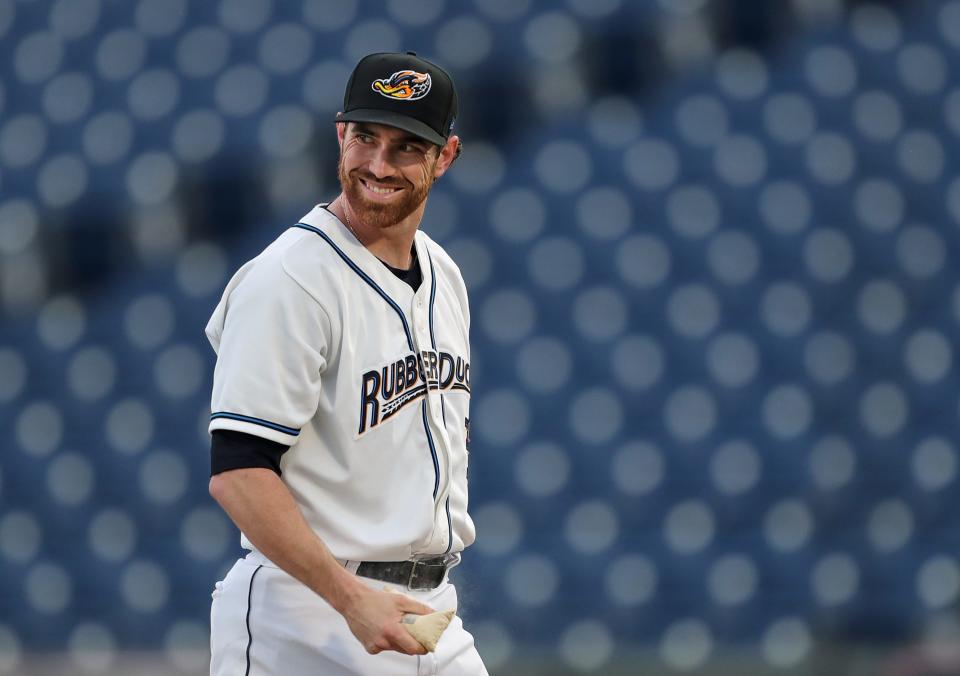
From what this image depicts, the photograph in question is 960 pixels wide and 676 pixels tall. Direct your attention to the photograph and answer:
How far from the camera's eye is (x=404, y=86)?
1376mm

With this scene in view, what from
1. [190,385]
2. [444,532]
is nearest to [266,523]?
[444,532]

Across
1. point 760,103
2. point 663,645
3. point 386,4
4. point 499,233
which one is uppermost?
point 386,4

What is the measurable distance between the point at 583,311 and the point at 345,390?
2064 millimetres

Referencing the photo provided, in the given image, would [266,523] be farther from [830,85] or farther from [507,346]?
[830,85]

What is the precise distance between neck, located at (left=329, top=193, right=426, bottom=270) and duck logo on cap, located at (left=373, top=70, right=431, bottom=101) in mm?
123

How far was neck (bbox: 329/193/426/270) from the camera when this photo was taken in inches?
55.9

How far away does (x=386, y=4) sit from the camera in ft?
11.7

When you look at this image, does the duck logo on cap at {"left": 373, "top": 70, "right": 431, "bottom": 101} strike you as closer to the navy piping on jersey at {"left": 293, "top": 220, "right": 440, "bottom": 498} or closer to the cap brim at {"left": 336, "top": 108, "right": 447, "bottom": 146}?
the cap brim at {"left": 336, "top": 108, "right": 447, "bottom": 146}

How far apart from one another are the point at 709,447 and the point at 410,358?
195cm

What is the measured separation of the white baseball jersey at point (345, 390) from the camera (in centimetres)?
127

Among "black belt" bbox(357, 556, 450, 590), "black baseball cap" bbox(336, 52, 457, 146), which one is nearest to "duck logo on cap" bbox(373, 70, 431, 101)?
"black baseball cap" bbox(336, 52, 457, 146)

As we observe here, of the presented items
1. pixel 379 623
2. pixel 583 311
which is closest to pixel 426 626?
pixel 379 623

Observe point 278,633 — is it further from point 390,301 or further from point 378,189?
point 378,189

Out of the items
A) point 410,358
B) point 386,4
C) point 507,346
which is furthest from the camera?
point 386,4
